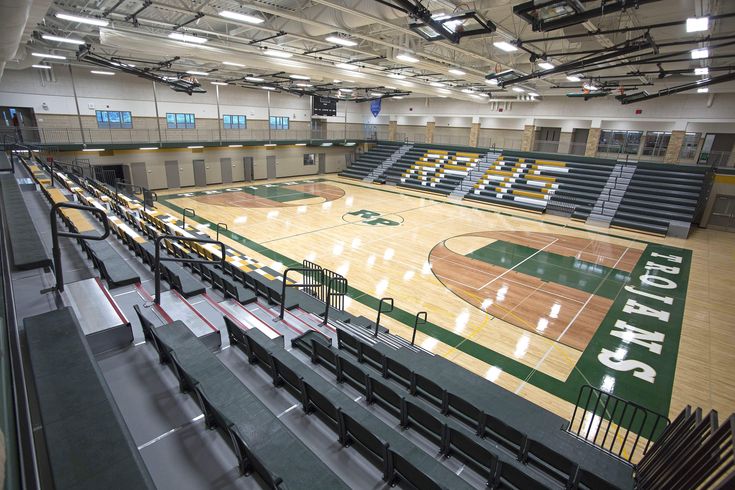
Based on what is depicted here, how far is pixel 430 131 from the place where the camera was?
30500 millimetres

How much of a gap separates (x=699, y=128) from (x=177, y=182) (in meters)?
30.1

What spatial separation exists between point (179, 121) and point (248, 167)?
510 centimetres

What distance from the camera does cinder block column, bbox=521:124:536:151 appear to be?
2551 cm

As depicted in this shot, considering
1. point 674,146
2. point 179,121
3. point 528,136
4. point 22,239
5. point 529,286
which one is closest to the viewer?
point 22,239

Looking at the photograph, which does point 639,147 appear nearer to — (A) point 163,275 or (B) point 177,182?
(A) point 163,275

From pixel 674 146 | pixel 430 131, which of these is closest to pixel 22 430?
pixel 674 146

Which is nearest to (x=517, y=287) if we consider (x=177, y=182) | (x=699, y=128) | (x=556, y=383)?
(x=556, y=383)

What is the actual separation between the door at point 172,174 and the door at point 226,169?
299cm

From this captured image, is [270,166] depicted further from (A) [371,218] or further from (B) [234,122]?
(A) [371,218]

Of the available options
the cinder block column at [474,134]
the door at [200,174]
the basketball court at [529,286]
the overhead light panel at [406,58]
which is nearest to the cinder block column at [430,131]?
the cinder block column at [474,134]

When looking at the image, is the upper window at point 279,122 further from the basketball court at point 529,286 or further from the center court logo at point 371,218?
the center court logo at point 371,218

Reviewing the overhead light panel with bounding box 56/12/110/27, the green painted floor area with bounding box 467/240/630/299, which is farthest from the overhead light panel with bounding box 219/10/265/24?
the green painted floor area with bounding box 467/240/630/299

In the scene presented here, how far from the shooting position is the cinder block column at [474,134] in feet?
91.4

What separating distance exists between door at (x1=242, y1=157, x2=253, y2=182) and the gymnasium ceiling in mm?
7311
